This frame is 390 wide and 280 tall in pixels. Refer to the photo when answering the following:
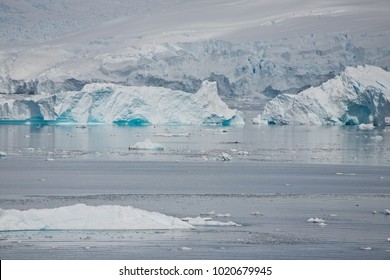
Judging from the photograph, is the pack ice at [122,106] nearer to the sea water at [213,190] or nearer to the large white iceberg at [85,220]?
the sea water at [213,190]

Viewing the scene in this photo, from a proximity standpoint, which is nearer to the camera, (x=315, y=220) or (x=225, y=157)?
(x=315, y=220)

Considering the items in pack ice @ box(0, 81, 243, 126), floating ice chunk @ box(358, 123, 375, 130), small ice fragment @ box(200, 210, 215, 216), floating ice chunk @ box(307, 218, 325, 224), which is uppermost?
pack ice @ box(0, 81, 243, 126)

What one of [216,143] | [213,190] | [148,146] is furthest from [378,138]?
[213,190]

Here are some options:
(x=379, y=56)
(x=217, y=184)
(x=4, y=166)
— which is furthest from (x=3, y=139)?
(x=379, y=56)

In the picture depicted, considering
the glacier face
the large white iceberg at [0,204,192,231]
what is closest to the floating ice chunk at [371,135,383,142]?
the glacier face

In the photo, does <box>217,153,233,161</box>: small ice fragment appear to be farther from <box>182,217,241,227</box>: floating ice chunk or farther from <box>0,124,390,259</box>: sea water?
<box>182,217,241,227</box>: floating ice chunk

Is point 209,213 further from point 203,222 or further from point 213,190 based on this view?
point 213,190
